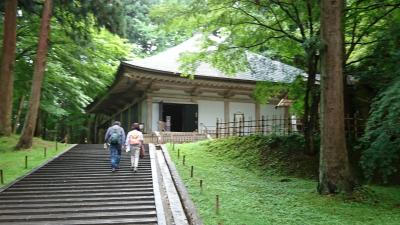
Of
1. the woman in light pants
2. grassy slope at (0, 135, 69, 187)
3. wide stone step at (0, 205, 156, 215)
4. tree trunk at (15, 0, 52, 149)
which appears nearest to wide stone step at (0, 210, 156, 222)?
wide stone step at (0, 205, 156, 215)

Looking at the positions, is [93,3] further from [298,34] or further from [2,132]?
[298,34]

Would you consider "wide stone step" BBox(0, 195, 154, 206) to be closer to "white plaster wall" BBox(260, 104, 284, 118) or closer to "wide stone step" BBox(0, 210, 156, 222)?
"wide stone step" BBox(0, 210, 156, 222)

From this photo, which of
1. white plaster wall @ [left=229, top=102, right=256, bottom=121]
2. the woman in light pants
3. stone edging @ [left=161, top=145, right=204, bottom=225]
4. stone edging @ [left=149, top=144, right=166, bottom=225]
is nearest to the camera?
stone edging @ [left=161, top=145, right=204, bottom=225]

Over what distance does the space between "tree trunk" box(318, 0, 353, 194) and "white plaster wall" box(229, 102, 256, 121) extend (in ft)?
46.5

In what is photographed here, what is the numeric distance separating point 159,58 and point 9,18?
7909mm

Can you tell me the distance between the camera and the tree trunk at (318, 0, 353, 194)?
9.88 m

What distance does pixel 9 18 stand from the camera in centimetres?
1761

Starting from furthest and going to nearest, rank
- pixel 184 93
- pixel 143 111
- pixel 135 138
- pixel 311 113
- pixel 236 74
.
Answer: pixel 143 111
pixel 184 93
pixel 236 74
pixel 311 113
pixel 135 138

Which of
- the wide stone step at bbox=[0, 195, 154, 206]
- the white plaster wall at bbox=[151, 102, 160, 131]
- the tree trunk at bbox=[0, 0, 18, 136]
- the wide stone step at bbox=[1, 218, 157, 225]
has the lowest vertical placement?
the wide stone step at bbox=[1, 218, 157, 225]

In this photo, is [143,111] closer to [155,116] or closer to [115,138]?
[155,116]

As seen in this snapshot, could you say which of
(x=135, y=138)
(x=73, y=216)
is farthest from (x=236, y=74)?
(x=73, y=216)

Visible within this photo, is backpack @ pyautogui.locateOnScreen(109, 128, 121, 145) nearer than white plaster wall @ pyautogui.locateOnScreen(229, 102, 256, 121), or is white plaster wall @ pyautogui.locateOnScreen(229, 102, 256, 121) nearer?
backpack @ pyautogui.locateOnScreen(109, 128, 121, 145)

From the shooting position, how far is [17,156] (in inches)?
604

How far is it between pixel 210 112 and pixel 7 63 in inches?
424
